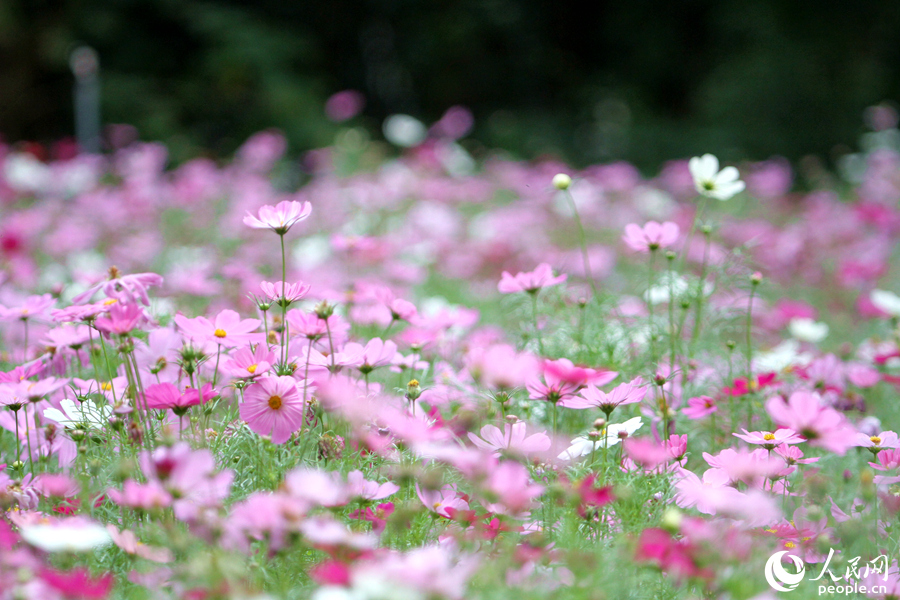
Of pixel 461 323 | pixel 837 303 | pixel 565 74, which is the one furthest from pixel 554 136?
pixel 461 323

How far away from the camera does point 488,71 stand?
680cm

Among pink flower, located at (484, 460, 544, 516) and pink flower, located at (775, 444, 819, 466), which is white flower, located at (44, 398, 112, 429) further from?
pink flower, located at (775, 444, 819, 466)

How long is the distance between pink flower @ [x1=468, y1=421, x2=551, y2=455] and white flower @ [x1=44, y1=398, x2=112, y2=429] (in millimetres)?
404

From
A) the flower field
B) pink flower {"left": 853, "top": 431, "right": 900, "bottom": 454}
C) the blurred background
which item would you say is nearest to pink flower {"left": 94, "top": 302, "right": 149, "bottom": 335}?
the flower field

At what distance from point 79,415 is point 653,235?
0.74m

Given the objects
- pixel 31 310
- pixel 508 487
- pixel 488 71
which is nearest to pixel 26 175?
pixel 31 310

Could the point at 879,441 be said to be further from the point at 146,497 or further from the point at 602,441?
the point at 146,497

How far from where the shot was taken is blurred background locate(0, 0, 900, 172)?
5156mm

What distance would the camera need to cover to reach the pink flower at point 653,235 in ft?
3.20

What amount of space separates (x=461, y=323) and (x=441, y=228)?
5.24ft

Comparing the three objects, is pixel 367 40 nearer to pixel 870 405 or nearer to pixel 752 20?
pixel 752 20

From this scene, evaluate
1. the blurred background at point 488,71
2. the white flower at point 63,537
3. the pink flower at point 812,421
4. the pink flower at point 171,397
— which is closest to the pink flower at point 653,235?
the pink flower at point 812,421

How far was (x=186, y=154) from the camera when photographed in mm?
5293

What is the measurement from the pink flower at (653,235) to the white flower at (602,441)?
0.26m
